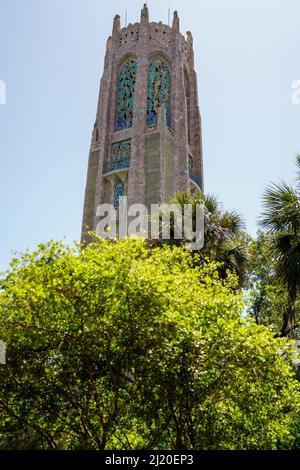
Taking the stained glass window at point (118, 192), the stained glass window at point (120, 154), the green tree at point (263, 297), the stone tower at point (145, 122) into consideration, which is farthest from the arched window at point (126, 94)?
the green tree at point (263, 297)

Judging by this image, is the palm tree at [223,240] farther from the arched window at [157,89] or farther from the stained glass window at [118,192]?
the arched window at [157,89]

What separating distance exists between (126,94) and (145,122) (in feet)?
12.5

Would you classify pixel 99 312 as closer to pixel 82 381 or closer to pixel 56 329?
pixel 56 329

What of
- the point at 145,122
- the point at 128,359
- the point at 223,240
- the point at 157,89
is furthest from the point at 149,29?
the point at 128,359

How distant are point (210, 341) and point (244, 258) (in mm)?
6631

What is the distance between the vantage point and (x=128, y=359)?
6738mm

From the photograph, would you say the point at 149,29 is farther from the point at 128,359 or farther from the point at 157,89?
the point at 128,359

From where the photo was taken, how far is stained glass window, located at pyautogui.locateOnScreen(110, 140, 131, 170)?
2766cm

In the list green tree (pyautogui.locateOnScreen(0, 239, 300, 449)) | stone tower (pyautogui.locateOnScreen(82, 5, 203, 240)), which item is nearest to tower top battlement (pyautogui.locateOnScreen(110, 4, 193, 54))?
stone tower (pyautogui.locateOnScreen(82, 5, 203, 240))

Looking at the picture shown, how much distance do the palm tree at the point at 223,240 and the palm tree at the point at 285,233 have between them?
2360 millimetres

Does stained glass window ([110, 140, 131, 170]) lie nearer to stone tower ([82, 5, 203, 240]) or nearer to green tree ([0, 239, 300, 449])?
stone tower ([82, 5, 203, 240])

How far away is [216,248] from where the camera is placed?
1274cm
